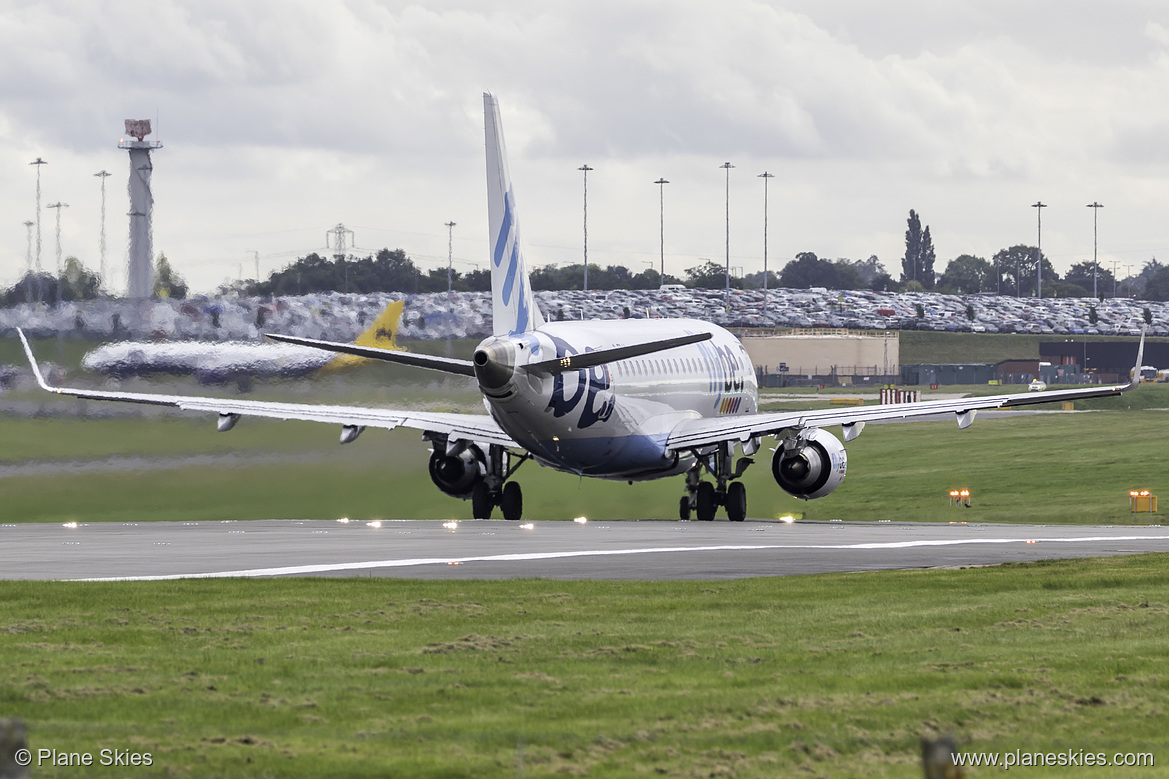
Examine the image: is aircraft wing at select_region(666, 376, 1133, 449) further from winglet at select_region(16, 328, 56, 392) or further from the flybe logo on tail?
winglet at select_region(16, 328, 56, 392)

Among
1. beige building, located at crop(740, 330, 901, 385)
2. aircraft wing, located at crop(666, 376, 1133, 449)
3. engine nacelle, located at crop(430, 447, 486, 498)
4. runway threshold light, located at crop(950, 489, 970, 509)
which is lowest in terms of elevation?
runway threshold light, located at crop(950, 489, 970, 509)

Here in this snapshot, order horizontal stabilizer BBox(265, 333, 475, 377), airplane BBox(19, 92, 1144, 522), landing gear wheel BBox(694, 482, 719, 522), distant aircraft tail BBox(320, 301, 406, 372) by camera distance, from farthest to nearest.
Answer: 1. distant aircraft tail BBox(320, 301, 406, 372)
2. landing gear wheel BBox(694, 482, 719, 522)
3. airplane BBox(19, 92, 1144, 522)
4. horizontal stabilizer BBox(265, 333, 475, 377)

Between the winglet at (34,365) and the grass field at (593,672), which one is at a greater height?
the winglet at (34,365)

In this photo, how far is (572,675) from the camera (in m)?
19.2

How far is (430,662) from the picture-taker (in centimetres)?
1998

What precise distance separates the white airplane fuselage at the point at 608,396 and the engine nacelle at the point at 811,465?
3846 millimetres

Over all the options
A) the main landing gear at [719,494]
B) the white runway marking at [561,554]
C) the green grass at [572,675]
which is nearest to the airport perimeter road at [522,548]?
the white runway marking at [561,554]

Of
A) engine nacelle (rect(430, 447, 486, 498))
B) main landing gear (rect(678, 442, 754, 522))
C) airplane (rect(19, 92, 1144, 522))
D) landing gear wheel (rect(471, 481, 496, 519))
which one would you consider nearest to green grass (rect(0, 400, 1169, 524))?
airplane (rect(19, 92, 1144, 522))

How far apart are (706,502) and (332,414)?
11055mm

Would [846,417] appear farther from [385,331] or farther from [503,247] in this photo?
[385,331]

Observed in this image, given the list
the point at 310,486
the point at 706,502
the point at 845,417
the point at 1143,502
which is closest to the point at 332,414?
the point at 310,486

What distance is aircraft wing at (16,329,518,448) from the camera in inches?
2000

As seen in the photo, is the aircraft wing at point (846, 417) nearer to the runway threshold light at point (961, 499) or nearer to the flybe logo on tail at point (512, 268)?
the flybe logo on tail at point (512, 268)

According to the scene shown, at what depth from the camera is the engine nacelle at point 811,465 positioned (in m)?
50.5
